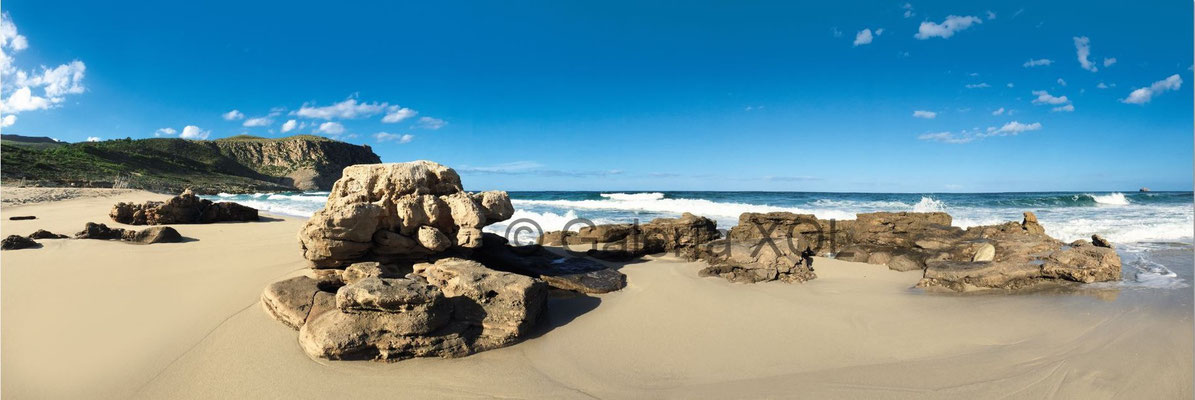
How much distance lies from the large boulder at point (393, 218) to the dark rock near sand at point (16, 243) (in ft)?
15.5

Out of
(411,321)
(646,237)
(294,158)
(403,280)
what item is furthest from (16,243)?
(294,158)

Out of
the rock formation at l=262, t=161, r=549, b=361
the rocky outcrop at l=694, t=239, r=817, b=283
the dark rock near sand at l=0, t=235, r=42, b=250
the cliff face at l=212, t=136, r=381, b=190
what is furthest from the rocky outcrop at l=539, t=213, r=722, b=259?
the cliff face at l=212, t=136, r=381, b=190

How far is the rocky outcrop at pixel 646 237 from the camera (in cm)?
855

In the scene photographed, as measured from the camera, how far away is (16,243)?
6289 mm

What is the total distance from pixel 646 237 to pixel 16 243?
9266 millimetres

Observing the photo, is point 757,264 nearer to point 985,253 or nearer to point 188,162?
point 985,253

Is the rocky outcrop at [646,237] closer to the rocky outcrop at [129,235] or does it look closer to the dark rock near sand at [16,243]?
the rocky outcrop at [129,235]

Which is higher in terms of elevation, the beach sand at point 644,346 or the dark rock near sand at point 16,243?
the dark rock near sand at point 16,243

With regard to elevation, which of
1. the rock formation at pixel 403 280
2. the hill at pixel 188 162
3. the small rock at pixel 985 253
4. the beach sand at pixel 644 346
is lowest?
the beach sand at pixel 644 346

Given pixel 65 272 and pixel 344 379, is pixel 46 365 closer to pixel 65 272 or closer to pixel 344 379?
pixel 344 379

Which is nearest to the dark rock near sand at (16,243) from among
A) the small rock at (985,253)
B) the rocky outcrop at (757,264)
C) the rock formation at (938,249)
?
the rocky outcrop at (757,264)

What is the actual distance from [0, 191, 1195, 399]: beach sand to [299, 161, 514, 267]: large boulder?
93cm

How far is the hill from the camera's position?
3109 cm

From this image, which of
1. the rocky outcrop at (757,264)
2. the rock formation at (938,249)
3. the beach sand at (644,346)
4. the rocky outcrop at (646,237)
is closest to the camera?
the beach sand at (644,346)
